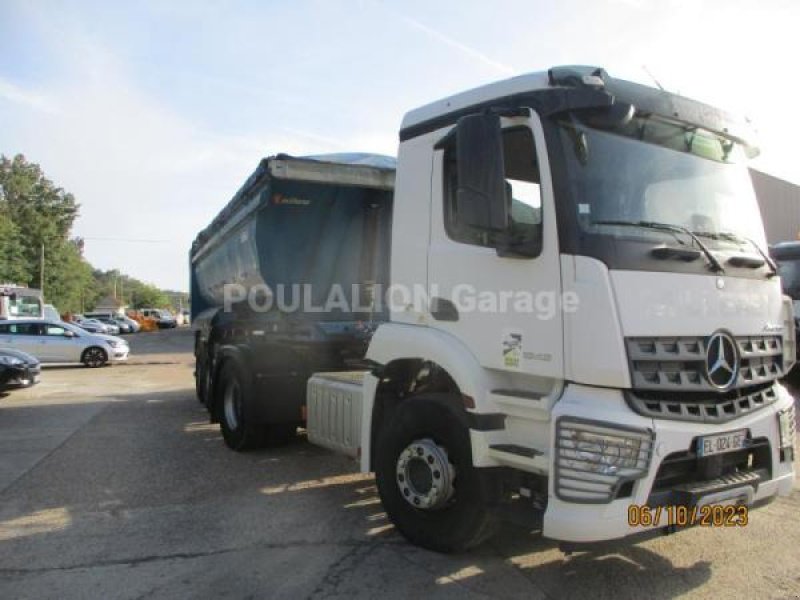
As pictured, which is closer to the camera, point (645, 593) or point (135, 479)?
point (645, 593)

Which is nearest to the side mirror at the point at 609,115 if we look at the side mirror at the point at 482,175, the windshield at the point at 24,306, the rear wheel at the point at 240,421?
the side mirror at the point at 482,175

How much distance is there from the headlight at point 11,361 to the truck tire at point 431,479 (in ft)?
36.7

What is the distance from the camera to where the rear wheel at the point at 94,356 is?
822 inches

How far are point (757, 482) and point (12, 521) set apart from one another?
5.27 m

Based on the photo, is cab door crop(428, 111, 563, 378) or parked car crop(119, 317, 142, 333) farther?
parked car crop(119, 317, 142, 333)

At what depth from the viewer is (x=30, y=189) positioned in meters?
60.6

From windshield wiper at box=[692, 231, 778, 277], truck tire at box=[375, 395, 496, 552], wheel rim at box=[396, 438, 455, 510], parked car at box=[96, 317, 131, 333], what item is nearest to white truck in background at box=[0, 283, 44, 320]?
parked car at box=[96, 317, 131, 333]

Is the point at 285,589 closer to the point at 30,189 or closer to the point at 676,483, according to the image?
the point at 676,483

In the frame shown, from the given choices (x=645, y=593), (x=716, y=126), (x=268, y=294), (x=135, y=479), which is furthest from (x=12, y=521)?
(x=716, y=126)

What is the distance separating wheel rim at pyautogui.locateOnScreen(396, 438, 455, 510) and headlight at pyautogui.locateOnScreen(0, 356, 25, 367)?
37.4ft

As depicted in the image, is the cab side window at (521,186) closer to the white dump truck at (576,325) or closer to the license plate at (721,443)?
the white dump truck at (576,325)

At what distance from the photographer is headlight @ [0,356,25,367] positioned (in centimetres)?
1284

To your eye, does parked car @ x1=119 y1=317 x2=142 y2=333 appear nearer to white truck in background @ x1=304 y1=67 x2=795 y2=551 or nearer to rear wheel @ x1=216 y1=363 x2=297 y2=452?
rear wheel @ x1=216 y1=363 x2=297 y2=452
